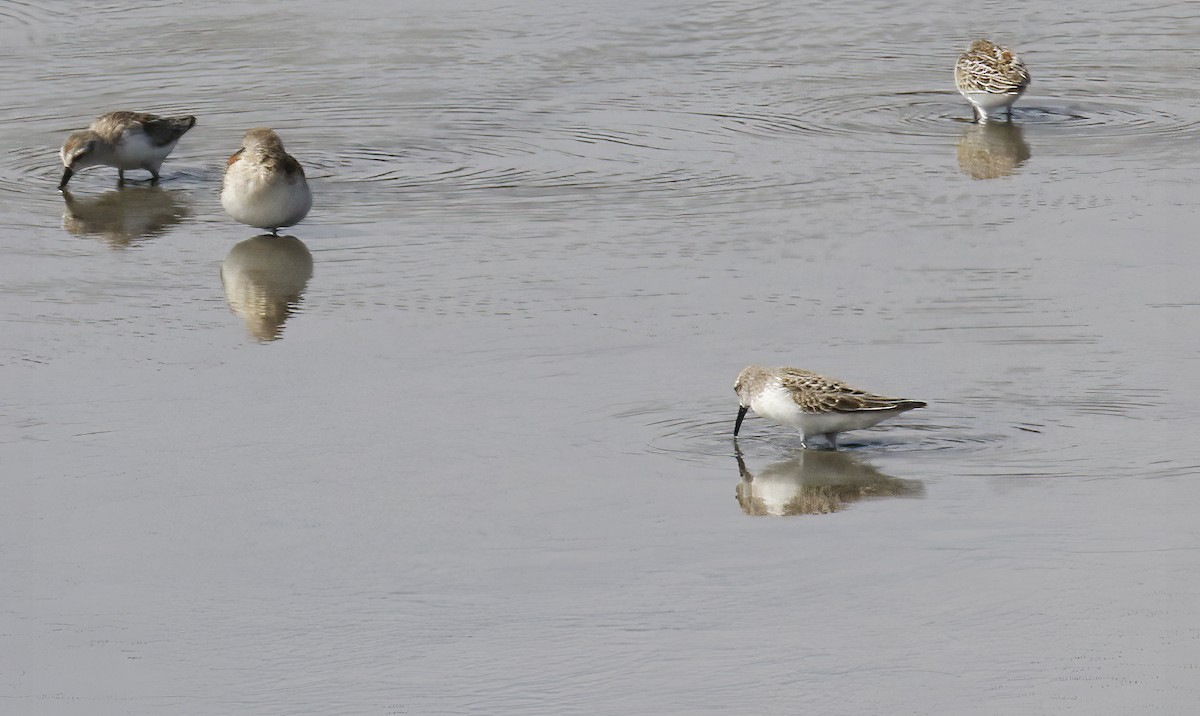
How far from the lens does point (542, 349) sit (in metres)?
13.0

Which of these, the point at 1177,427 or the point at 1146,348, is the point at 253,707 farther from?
the point at 1146,348

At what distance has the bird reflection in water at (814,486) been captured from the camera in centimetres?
1034

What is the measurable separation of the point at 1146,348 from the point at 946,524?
3.26 meters

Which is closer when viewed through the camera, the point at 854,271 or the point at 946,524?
the point at 946,524

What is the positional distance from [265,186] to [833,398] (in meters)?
6.22

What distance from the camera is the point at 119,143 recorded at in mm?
18094

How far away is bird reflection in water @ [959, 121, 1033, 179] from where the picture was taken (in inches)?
702

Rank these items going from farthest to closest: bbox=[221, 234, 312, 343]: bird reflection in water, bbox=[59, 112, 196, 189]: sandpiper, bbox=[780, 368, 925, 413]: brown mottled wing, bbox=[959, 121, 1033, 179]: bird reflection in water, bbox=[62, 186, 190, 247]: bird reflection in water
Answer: bbox=[59, 112, 196, 189]: sandpiper < bbox=[959, 121, 1033, 179]: bird reflection in water < bbox=[62, 186, 190, 247]: bird reflection in water < bbox=[221, 234, 312, 343]: bird reflection in water < bbox=[780, 368, 925, 413]: brown mottled wing

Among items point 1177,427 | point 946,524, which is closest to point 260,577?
point 946,524

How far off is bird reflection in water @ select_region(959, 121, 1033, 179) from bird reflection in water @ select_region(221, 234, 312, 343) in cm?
A: 574

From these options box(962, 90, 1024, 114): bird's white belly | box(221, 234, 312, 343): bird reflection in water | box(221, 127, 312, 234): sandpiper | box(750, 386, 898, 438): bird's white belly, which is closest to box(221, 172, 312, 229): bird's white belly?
box(221, 127, 312, 234): sandpiper

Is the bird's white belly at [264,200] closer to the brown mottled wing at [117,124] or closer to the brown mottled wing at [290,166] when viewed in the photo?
the brown mottled wing at [290,166]

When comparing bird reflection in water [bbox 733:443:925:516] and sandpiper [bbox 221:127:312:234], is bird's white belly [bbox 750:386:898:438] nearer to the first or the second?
bird reflection in water [bbox 733:443:925:516]

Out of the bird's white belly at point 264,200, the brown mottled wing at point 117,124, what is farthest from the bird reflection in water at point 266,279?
the brown mottled wing at point 117,124
